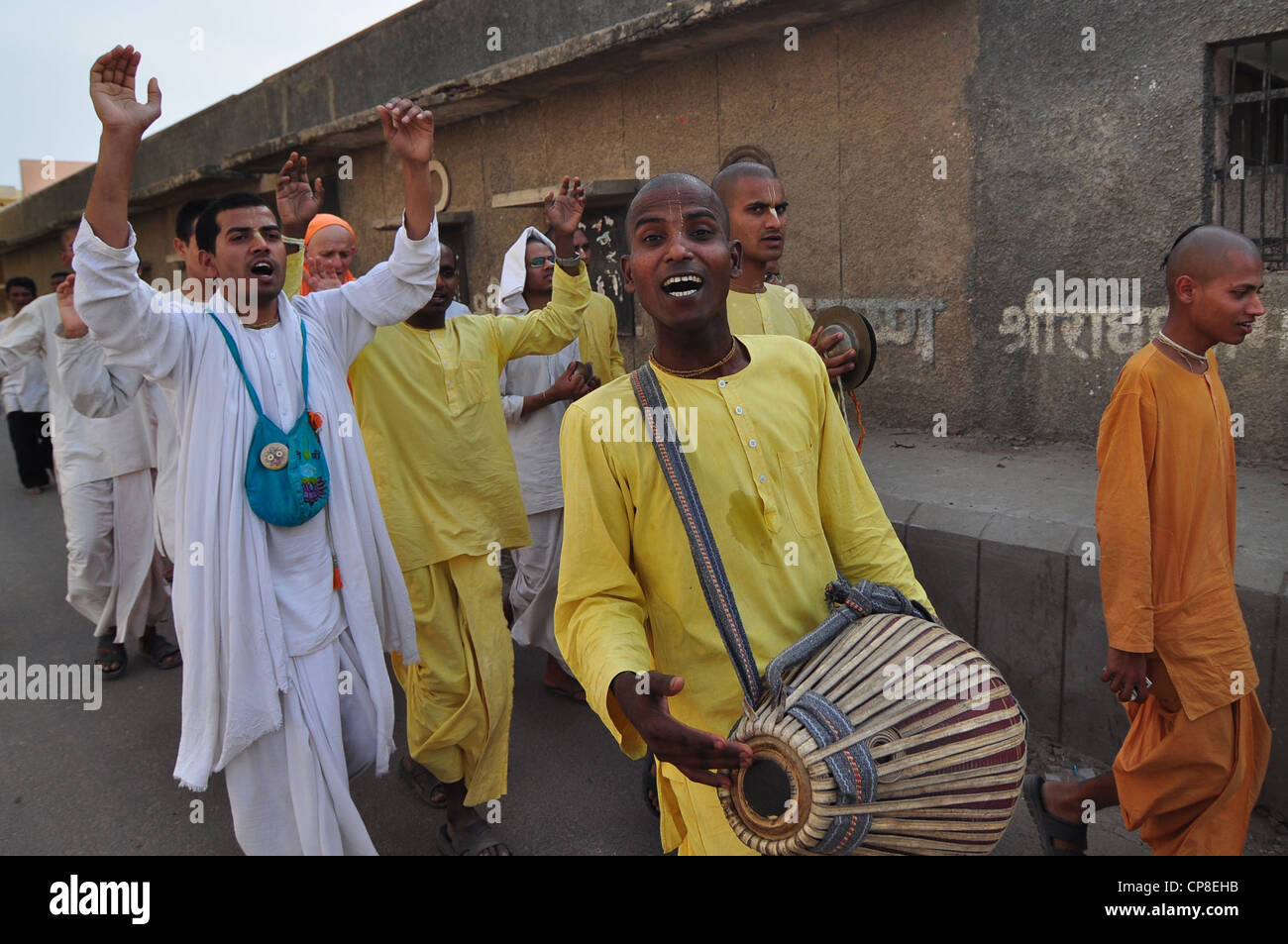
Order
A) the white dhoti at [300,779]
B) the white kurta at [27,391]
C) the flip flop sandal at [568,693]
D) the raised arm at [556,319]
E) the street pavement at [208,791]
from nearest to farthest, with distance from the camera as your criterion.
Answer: the white dhoti at [300,779] → the street pavement at [208,791] → the raised arm at [556,319] → the flip flop sandal at [568,693] → the white kurta at [27,391]

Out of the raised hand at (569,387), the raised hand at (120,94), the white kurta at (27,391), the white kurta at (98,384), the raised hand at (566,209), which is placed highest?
the raised hand at (120,94)

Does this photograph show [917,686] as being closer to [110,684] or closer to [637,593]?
[637,593]

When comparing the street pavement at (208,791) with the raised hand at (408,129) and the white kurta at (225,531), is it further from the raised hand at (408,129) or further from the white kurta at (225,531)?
the raised hand at (408,129)

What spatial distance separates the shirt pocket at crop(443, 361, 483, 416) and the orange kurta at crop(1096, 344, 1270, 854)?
7.49 feet

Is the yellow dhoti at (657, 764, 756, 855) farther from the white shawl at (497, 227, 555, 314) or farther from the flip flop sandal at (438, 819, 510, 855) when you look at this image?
the white shawl at (497, 227, 555, 314)

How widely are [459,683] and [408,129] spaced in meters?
1.97

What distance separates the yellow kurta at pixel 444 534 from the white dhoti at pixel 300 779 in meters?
0.68

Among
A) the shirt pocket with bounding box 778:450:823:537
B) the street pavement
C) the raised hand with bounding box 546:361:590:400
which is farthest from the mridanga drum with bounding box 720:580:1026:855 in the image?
the raised hand with bounding box 546:361:590:400

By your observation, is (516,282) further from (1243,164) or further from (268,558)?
(1243,164)

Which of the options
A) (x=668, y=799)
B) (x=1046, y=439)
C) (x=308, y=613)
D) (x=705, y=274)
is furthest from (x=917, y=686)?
(x=1046, y=439)

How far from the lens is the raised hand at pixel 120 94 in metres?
2.40

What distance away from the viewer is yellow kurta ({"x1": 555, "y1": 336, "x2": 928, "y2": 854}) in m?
2.08

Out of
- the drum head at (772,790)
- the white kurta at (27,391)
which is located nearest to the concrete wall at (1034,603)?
the drum head at (772,790)

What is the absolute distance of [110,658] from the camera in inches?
213
